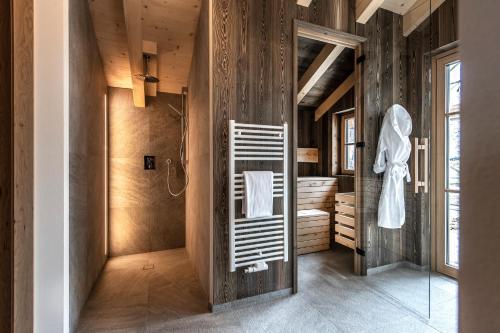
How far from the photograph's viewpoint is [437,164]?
2.68 m

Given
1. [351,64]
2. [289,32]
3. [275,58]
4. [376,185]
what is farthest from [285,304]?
[351,64]

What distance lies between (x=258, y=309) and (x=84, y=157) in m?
1.97

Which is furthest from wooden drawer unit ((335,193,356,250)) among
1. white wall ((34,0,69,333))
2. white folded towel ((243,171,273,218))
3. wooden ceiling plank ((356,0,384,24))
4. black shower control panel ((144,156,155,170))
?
white wall ((34,0,69,333))

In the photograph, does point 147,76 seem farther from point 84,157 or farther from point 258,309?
point 258,309

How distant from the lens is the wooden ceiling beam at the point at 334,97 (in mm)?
3832

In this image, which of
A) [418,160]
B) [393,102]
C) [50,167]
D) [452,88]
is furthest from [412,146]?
[50,167]

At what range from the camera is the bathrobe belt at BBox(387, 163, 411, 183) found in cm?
267

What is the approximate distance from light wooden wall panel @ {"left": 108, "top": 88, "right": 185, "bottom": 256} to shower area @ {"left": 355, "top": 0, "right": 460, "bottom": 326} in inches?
98.7

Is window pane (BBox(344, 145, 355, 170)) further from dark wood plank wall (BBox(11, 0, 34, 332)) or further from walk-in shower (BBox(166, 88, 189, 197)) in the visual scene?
dark wood plank wall (BBox(11, 0, 34, 332))

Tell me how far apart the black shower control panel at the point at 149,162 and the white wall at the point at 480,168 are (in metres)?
3.51

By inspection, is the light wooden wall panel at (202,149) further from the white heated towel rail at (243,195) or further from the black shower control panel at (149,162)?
the black shower control panel at (149,162)

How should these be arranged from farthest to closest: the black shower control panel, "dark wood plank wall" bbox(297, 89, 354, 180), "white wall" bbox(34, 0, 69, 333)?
"dark wood plank wall" bbox(297, 89, 354, 180)
the black shower control panel
"white wall" bbox(34, 0, 69, 333)

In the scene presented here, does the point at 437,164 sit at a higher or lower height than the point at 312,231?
higher
